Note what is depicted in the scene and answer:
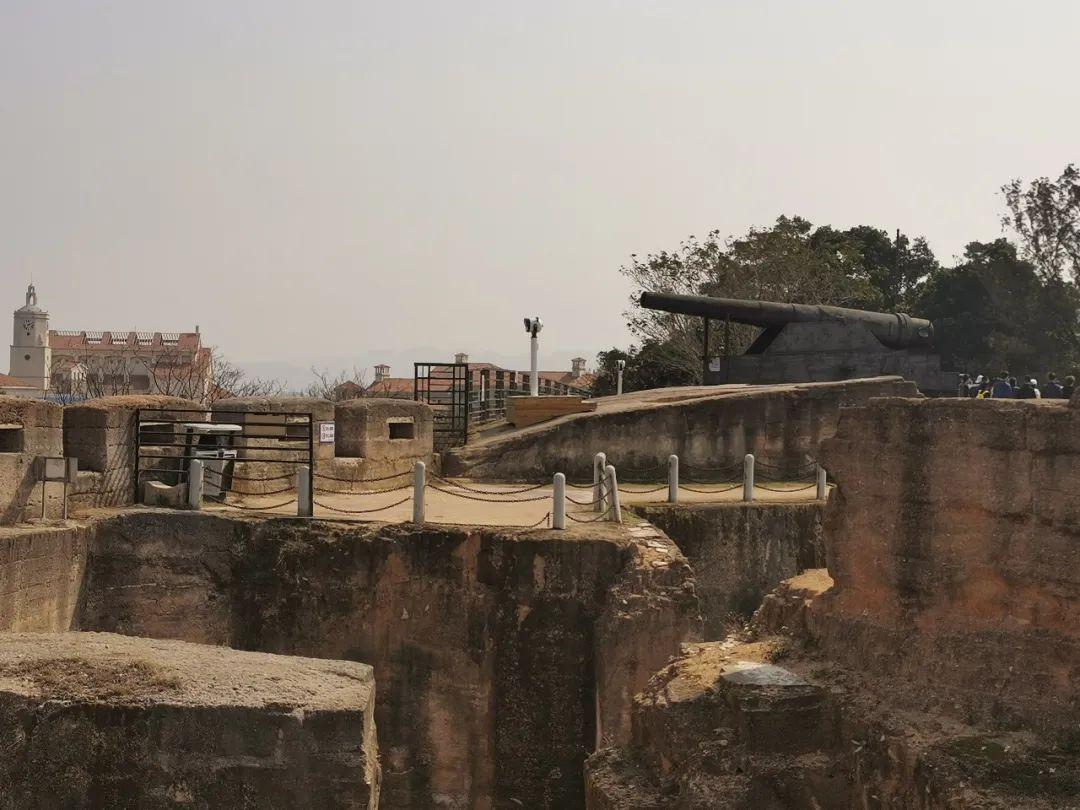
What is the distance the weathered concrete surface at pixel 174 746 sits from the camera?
7438 mm

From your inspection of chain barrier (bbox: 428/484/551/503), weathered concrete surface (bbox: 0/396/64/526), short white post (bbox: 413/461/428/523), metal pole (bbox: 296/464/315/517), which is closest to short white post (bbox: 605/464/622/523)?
chain barrier (bbox: 428/484/551/503)

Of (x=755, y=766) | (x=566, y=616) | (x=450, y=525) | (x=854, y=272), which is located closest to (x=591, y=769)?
(x=755, y=766)

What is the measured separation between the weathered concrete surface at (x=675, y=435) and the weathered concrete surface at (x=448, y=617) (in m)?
4.29

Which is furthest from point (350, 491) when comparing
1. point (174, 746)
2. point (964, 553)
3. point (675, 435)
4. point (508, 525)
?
point (964, 553)

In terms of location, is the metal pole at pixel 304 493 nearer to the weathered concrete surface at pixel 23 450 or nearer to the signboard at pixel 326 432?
the weathered concrete surface at pixel 23 450

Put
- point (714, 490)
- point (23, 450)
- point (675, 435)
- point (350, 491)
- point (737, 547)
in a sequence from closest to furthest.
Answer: point (23, 450) < point (737, 547) < point (350, 491) < point (714, 490) < point (675, 435)

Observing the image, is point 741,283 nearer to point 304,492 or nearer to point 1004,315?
point 1004,315

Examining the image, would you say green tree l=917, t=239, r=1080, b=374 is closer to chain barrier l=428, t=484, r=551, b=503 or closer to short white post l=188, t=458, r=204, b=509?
chain barrier l=428, t=484, r=551, b=503

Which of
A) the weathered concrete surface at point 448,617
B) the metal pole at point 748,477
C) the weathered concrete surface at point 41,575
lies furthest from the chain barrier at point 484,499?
the weathered concrete surface at point 41,575

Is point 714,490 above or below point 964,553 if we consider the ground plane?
below

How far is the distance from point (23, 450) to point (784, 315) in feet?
48.7

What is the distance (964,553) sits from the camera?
7.76 metres

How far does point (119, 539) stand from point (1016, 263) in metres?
32.1

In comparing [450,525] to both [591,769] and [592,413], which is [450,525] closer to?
[591,769]
